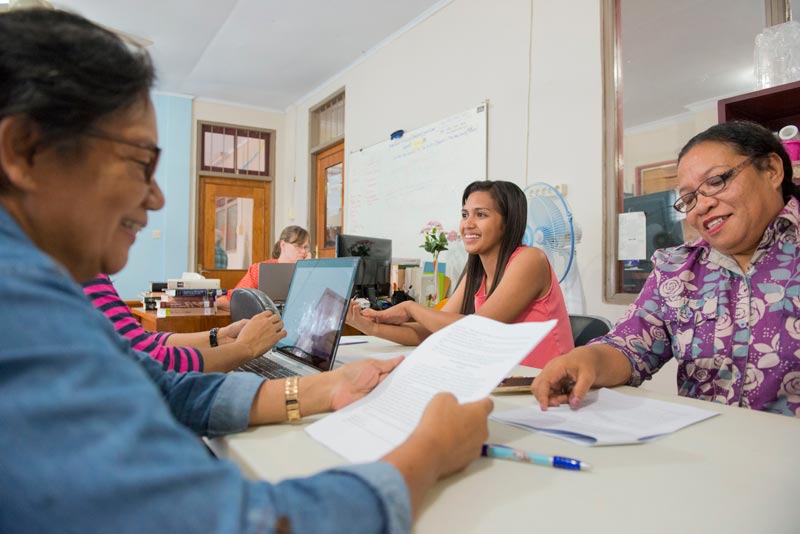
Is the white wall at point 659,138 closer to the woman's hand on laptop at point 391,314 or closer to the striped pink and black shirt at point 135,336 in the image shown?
the woman's hand on laptop at point 391,314

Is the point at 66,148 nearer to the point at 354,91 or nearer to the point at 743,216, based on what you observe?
the point at 743,216

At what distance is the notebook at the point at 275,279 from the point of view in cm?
260

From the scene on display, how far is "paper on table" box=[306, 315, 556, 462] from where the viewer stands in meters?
0.64

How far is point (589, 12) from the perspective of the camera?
262 cm

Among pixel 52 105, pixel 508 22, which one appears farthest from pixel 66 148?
pixel 508 22

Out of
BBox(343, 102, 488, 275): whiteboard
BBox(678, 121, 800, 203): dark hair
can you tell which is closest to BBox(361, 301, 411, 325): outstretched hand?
BBox(678, 121, 800, 203): dark hair

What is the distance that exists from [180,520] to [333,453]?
330 mm

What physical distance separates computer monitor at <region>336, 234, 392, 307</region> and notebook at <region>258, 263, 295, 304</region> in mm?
300

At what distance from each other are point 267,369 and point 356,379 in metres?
0.43

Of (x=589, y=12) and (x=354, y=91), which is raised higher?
(x=354, y=91)

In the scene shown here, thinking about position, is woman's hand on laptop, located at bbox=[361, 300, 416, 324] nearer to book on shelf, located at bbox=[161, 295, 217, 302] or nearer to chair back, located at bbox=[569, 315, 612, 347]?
chair back, located at bbox=[569, 315, 612, 347]

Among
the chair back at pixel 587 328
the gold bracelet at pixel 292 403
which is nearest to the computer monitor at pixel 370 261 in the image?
the chair back at pixel 587 328

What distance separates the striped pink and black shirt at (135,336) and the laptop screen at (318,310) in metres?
0.26

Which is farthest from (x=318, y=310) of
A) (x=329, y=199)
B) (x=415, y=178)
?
(x=329, y=199)
